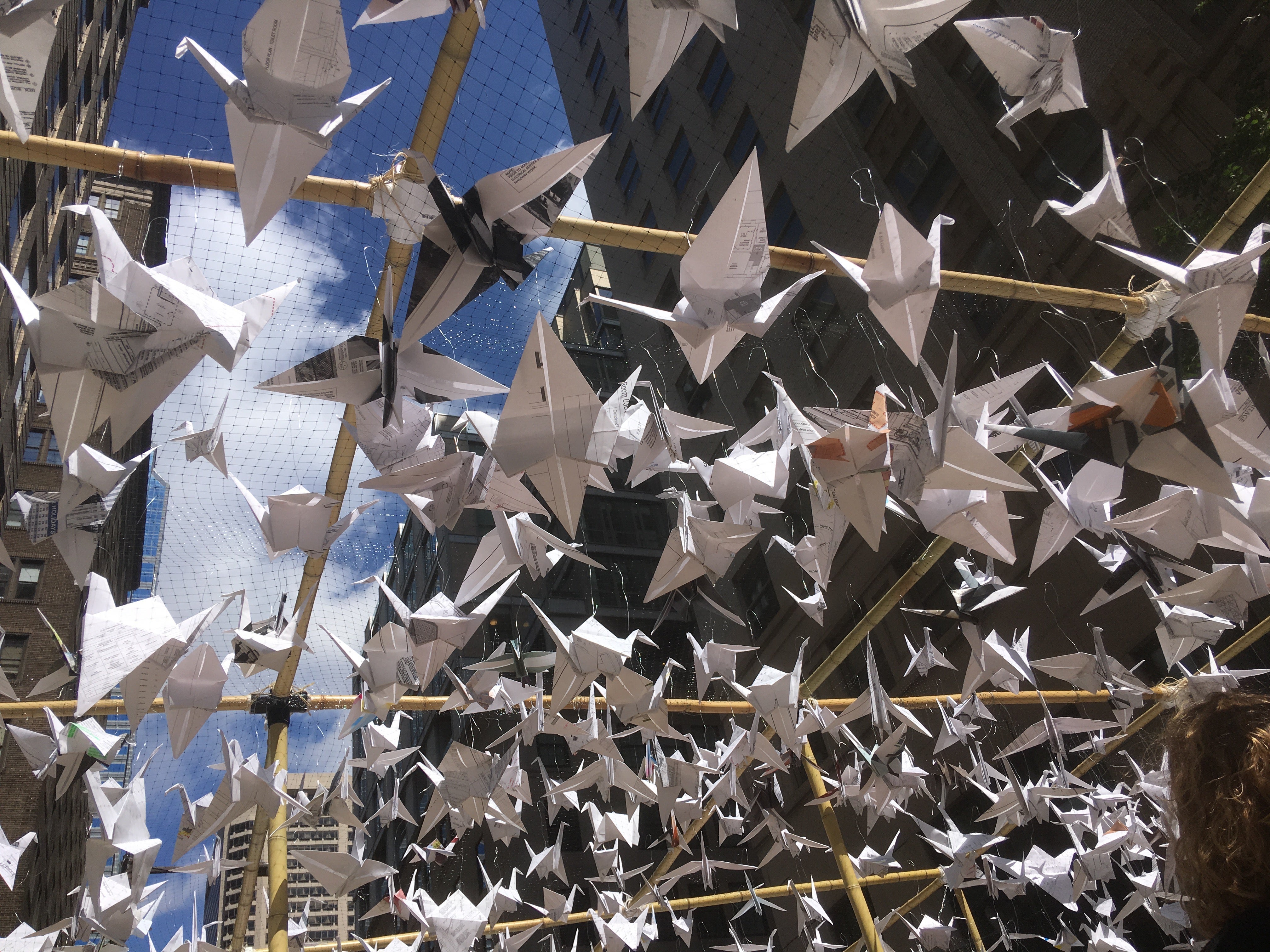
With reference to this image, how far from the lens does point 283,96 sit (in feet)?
5.44

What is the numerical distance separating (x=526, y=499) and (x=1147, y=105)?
325 inches

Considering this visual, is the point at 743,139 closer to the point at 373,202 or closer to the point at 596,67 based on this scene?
the point at 596,67

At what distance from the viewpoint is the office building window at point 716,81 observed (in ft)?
52.4

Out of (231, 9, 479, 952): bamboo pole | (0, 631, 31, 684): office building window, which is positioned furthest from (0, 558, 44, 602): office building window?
(231, 9, 479, 952): bamboo pole

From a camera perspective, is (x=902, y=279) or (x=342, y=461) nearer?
(x=902, y=279)

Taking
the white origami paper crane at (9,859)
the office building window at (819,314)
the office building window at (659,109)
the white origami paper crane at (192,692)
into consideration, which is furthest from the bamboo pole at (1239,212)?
the office building window at (659,109)

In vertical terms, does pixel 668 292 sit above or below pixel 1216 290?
below

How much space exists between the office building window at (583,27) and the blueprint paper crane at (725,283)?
5.54 meters

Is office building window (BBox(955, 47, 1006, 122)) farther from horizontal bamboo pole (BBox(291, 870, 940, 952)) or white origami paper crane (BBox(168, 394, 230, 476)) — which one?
white origami paper crane (BBox(168, 394, 230, 476))

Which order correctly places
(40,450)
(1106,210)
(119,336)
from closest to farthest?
1. (119,336)
2. (1106,210)
3. (40,450)

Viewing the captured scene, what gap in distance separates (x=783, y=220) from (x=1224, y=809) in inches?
589

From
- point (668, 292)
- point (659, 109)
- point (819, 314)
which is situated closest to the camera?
point (819, 314)

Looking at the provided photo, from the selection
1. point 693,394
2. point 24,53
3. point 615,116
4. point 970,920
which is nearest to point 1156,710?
point 970,920

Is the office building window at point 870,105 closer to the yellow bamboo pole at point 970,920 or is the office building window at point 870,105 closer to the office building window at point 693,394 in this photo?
the office building window at point 693,394
